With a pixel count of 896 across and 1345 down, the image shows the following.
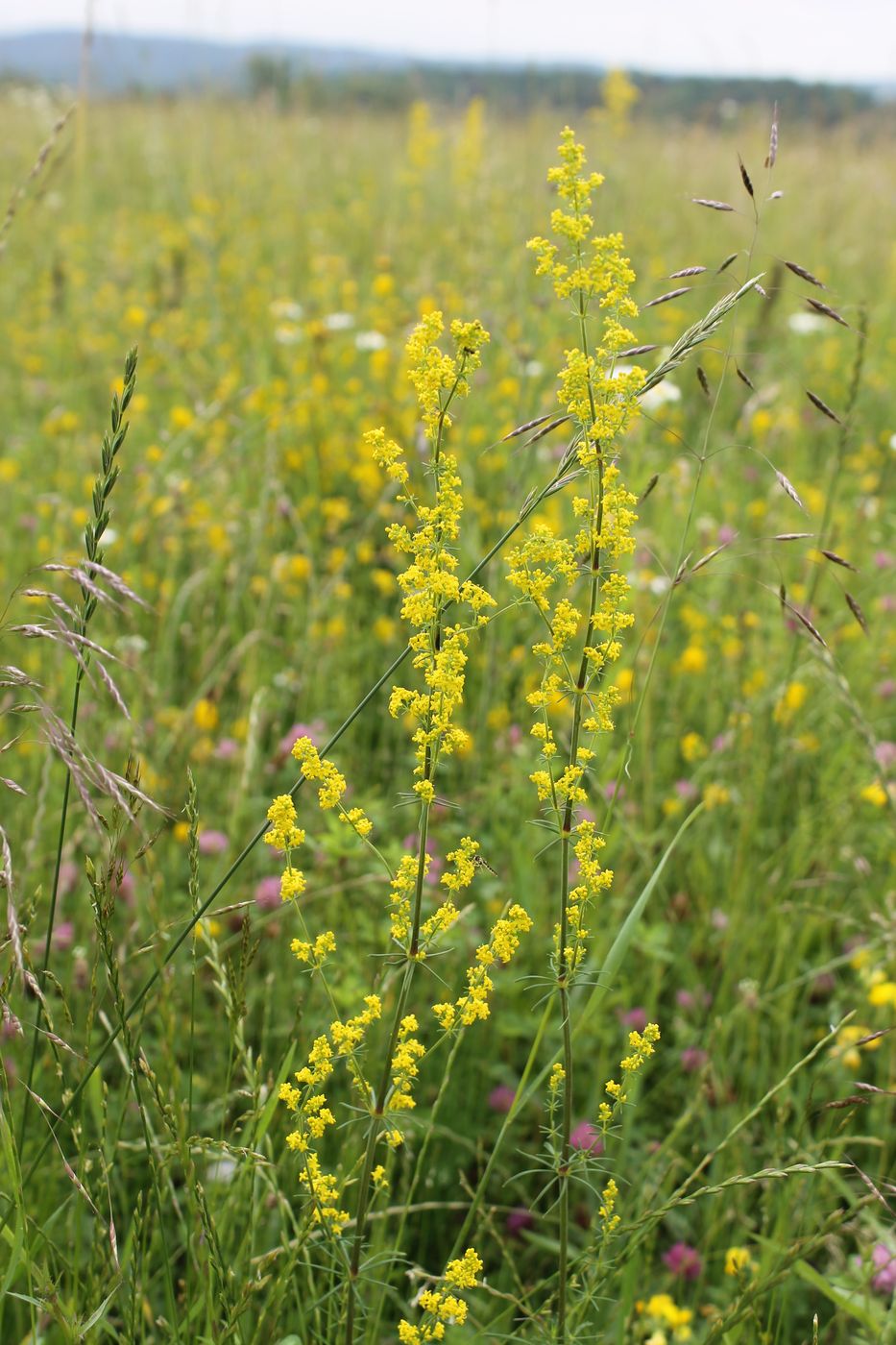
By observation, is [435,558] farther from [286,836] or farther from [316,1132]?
[316,1132]

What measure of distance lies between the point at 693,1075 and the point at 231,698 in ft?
5.08

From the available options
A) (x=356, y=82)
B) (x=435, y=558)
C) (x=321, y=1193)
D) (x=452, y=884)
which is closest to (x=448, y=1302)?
(x=321, y=1193)

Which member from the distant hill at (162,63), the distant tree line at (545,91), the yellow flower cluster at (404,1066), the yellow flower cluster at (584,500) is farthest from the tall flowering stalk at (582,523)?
the distant tree line at (545,91)

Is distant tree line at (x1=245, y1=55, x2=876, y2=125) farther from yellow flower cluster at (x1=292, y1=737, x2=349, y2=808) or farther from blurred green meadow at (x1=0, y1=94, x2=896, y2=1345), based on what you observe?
yellow flower cluster at (x1=292, y1=737, x2=349, y2=808)

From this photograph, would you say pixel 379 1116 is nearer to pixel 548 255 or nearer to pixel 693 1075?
pixel 548 255

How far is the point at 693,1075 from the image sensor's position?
191 centimetres

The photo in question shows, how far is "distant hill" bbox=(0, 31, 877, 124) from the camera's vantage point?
5695mm

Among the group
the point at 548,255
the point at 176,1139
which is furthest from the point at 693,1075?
the point at 548,255

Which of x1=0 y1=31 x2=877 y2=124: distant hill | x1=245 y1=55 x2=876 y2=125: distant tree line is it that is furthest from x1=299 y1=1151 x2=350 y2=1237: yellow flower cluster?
x1=245 y1=55 x2=876 y2=125: distant tree line

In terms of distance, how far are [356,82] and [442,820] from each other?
8971 millimetres

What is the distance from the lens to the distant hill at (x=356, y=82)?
5.70 meters

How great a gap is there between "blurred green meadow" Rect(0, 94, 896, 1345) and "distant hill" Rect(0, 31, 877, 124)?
1.18m

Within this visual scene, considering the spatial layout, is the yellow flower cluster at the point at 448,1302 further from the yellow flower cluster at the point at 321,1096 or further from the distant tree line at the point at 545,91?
the distant tree line at the point at 545,91

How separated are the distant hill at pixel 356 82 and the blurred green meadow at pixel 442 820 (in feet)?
3.88
